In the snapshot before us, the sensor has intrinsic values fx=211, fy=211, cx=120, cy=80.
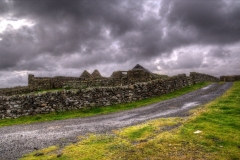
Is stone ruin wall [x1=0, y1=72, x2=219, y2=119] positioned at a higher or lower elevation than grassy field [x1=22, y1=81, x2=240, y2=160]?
higher

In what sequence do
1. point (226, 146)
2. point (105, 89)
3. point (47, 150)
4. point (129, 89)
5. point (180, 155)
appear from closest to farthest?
point (180, 155), point (226, 146), point (47, 150), point (105, 89), point (129, 89)

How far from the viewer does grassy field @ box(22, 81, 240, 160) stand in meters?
7.22

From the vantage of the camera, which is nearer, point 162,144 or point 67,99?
point 162,144

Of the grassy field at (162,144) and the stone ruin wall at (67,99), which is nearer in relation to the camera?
the grassy field at (162,144)

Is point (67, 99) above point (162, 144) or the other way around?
above

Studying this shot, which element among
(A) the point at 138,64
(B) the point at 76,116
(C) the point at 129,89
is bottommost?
(B) the point at 76,116

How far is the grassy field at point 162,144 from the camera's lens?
284 inches

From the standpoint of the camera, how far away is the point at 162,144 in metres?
8.02

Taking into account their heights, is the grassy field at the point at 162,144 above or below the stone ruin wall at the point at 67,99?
below

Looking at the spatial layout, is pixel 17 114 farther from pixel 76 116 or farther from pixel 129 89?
pixel 129 89

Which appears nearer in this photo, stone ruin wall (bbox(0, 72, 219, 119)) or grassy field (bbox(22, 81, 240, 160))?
grassy field (bbox(22, 81, 240, 160))

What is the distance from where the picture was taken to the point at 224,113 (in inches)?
507

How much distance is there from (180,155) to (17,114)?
15.1 meters

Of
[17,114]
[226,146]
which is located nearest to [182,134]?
[226,146]
